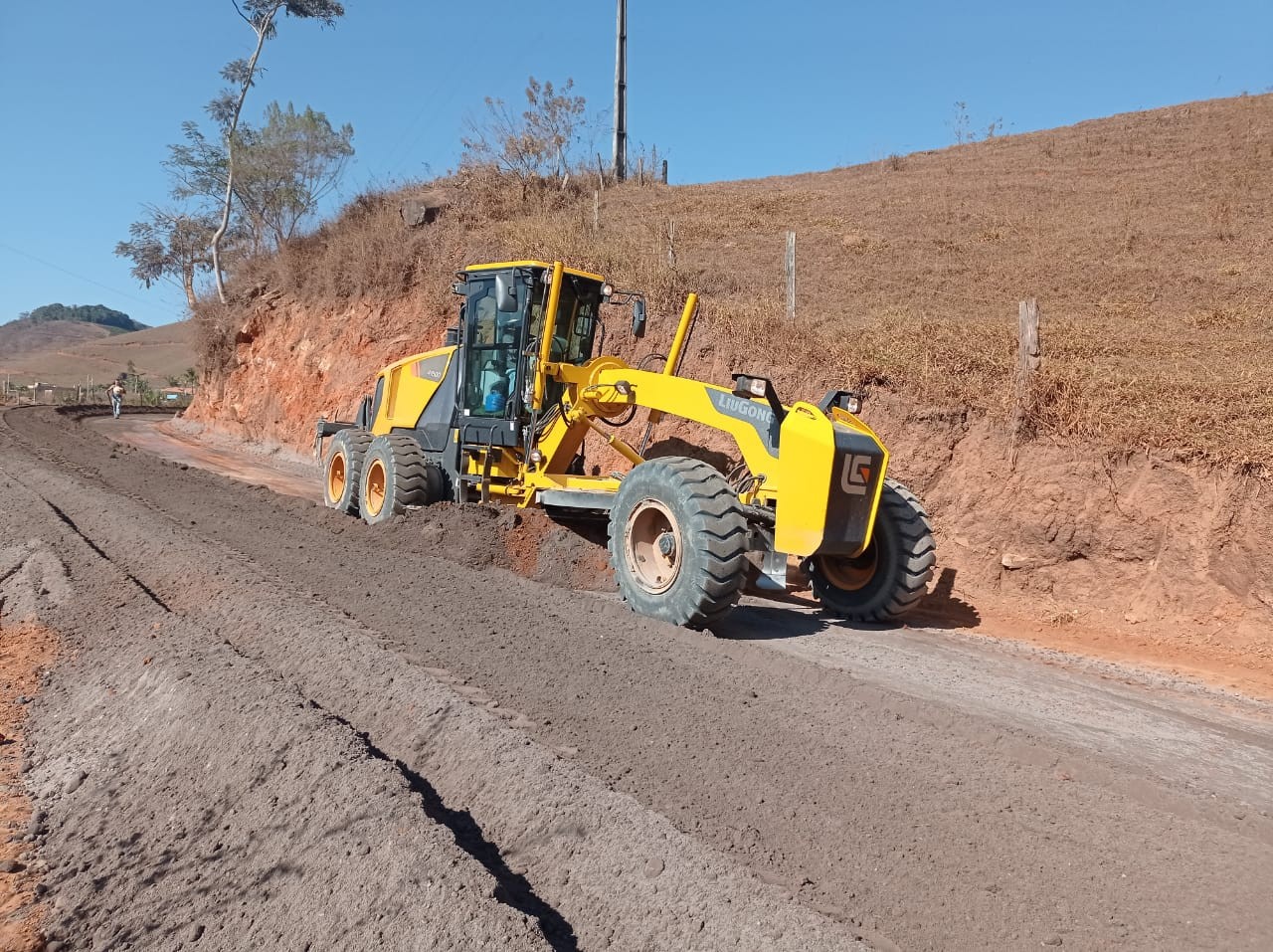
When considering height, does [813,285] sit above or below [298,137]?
below

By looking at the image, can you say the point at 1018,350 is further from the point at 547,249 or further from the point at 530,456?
the point at 547,249

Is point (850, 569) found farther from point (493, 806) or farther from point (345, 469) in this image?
point (345, 469)

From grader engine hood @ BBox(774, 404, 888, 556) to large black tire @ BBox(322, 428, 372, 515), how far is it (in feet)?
19.1

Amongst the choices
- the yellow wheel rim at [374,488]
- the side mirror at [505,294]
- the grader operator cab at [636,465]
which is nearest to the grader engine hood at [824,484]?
the grader operator cab at [636,465]

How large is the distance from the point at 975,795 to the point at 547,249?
15.0 m

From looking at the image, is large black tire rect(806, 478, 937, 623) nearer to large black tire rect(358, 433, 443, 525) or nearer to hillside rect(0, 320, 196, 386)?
large black tire rect(358, 433, 443, 525)

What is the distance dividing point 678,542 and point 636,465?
4.05 ft

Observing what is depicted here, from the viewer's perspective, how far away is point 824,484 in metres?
6.51

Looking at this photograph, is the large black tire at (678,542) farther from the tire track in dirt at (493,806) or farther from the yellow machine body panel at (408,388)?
the yellow machine body panel at (408,388)

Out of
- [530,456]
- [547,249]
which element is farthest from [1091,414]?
[547,249]

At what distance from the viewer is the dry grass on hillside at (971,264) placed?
9.59m

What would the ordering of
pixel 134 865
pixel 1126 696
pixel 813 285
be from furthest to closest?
pixel 813 285
pixel 1126 696
pixel 134 865

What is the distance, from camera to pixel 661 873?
3264mm

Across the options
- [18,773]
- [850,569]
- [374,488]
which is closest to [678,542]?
[850,569]
